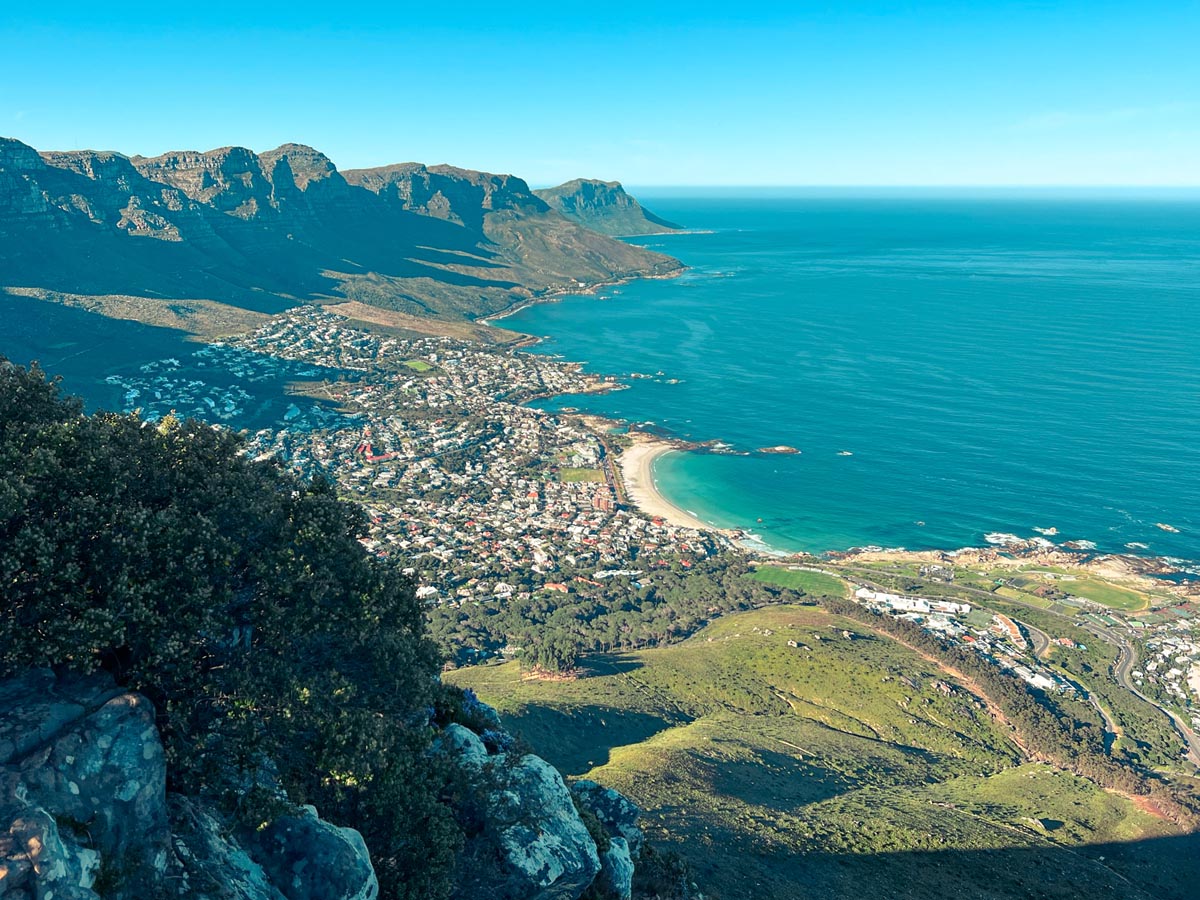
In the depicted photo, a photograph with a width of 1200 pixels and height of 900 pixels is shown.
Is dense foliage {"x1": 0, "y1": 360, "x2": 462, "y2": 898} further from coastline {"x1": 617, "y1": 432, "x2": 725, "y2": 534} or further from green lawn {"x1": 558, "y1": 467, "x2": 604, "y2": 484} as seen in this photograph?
green lawn {"x1": 558, "y1": 467, "x2": 604, "y2": 484}

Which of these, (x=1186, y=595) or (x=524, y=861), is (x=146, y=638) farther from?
(x=1186, y=595)

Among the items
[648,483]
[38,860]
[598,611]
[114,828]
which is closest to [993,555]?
[648,483]

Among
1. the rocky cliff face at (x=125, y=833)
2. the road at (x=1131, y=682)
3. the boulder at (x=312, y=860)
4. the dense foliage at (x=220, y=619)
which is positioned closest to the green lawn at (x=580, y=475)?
the road at (x=1131, y=682)

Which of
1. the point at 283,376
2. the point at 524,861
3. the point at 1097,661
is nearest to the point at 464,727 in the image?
the point at 524,861

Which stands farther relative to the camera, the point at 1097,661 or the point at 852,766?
the point at 1097,661

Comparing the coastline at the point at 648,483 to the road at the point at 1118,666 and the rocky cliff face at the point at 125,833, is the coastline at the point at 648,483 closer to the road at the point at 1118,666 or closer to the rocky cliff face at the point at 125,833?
the road at the point at 1118,666

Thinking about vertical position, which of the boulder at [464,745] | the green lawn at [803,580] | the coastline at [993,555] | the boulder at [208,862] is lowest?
the green lawn at [803,580]
